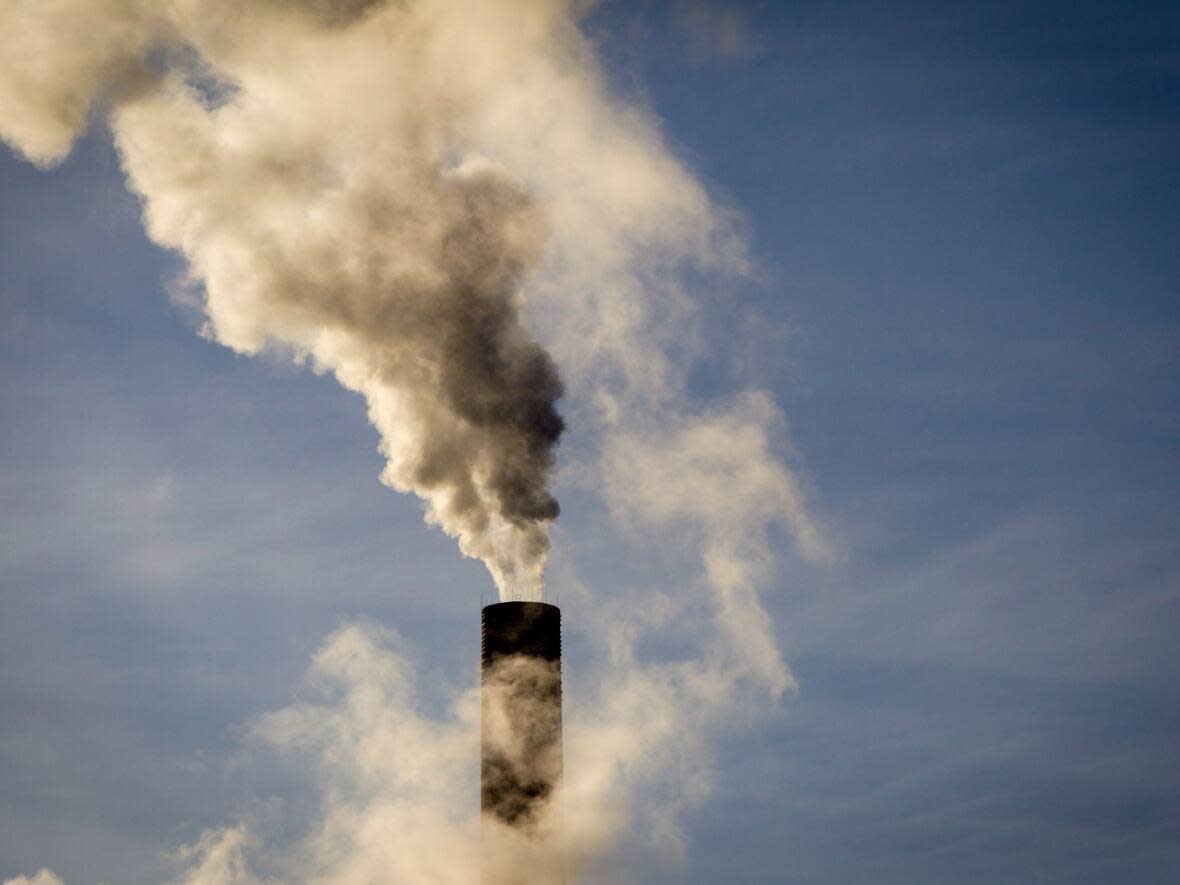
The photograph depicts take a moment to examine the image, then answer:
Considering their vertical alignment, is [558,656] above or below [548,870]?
above

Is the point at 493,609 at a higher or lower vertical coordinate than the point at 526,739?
higher

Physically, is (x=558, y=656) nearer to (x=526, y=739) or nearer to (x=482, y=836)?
(x=526, y=739)

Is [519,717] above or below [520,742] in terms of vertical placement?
above

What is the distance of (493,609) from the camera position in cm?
3036

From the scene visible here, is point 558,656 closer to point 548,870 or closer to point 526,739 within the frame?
point 526,739

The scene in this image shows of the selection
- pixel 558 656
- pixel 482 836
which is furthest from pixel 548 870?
pixel 558 656

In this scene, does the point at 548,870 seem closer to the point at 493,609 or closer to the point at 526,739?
the point at 526,739

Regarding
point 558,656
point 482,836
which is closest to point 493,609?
point 558,656

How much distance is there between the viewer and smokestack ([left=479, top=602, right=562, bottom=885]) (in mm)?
29062

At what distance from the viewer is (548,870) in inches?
1150

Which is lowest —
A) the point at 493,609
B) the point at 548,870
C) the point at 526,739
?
the point at 548,870

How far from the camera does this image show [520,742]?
29.6 metres

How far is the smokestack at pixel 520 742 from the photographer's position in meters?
29.1

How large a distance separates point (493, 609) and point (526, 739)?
2865 mm
